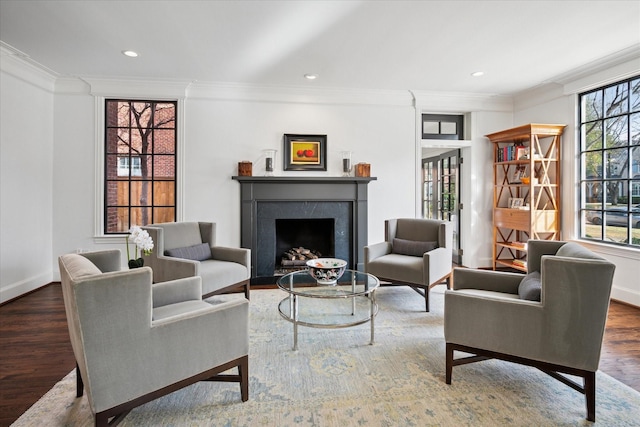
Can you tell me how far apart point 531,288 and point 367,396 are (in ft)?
3.76

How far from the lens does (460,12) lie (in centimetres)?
290

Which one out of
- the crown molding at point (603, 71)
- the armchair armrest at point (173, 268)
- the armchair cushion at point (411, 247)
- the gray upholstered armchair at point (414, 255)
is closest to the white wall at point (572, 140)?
the crown molding at point (603, 71)

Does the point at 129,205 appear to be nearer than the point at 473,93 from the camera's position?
Yes

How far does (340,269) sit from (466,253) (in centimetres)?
319

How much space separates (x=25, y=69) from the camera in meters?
3.99

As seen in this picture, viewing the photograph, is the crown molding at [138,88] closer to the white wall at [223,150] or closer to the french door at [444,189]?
the white wall at [223,150]

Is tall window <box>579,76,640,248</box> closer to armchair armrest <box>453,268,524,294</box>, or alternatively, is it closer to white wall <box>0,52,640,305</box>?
white wall <box>0,52,640,305</box>

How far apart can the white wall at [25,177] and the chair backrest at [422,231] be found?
4.22 meters

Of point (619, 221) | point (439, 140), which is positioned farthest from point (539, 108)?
point (619, 221)

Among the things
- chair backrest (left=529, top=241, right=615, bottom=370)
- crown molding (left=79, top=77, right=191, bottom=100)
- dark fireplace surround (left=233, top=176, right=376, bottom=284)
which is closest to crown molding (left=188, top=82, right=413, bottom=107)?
crown molding (left=79, top=77, right=191, bottom=100)

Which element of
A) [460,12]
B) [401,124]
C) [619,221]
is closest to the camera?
[460,12]

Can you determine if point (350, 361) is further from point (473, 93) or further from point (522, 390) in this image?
point (473, 93)

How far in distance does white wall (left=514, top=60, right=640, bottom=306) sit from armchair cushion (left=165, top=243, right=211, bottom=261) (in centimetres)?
449

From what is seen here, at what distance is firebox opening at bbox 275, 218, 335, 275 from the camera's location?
204 inches
